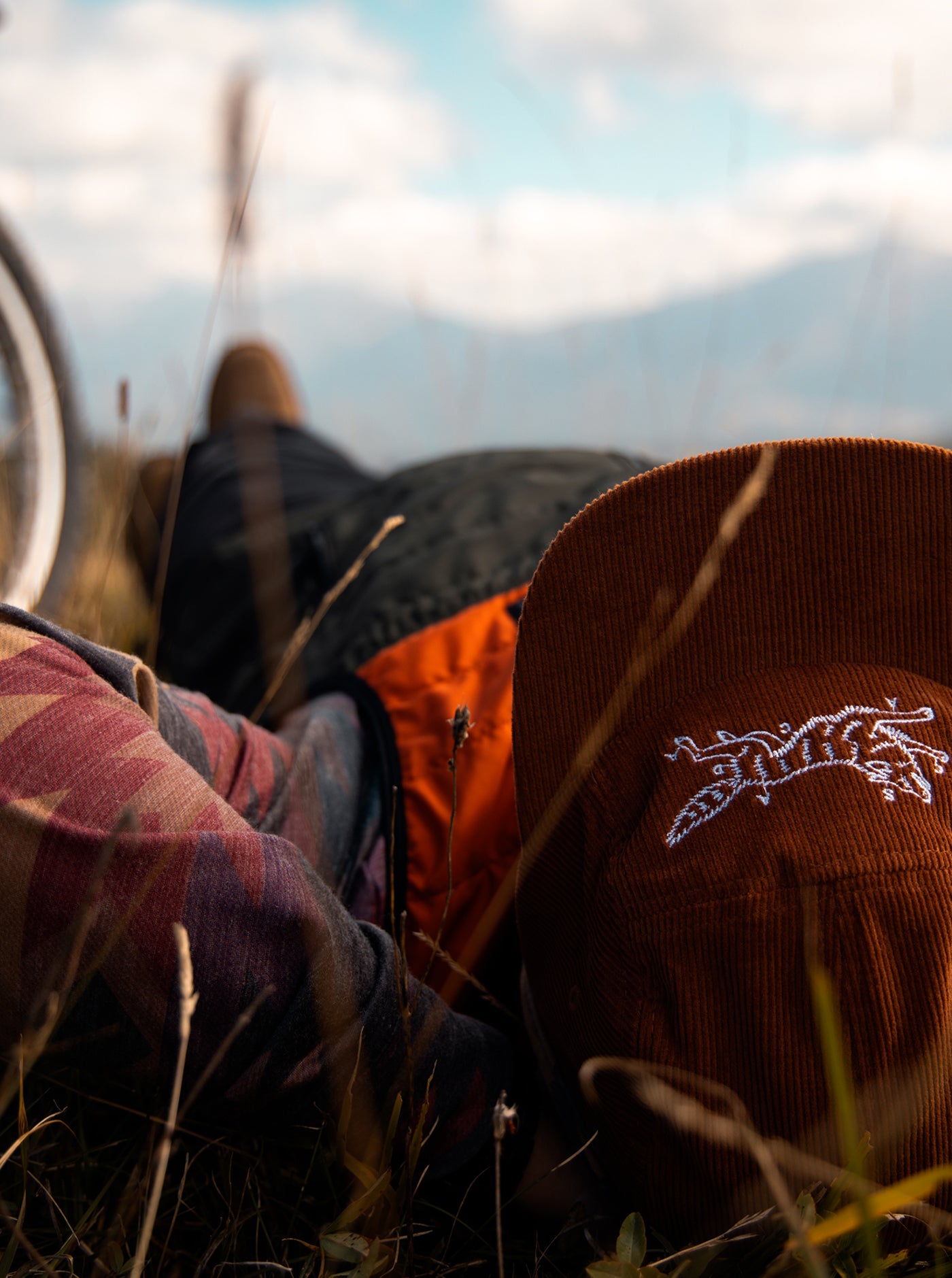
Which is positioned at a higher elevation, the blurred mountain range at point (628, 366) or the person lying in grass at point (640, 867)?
the blurred mountain range at point (628, 366)

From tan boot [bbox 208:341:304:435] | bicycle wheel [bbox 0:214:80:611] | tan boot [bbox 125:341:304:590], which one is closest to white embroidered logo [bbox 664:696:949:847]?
bicycle wheel [bbox 0:214:80:611]

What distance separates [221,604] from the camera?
171 centimetres

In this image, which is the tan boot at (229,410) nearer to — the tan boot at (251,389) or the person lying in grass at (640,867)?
the tan boot at (251,389)

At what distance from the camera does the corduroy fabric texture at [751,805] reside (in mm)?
582

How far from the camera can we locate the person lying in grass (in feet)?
1.93

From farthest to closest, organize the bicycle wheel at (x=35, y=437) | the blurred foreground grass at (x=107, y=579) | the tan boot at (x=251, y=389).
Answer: the tan boot at (x=251, y=389), the bicycle wheel at (x=35, y=437), the blurred foreground grass at (x=107, y=579)

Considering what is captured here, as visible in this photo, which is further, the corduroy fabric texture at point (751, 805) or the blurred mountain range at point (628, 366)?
the blurred mountain range at point (628, 366)

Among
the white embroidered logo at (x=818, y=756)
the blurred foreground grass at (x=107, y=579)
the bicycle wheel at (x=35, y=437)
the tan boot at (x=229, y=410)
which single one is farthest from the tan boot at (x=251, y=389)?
the white embroidered logo at (x=818, y=756)

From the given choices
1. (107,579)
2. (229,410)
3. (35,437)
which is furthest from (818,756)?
(229,410)

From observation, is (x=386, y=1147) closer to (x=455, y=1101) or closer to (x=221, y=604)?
(x=455, y=1101)

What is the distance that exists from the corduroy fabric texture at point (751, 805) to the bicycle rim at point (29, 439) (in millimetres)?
1213

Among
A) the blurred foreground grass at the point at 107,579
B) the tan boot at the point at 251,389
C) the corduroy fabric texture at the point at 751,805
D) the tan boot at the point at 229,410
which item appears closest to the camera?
the corduroy fabric texture at the point at 751,805

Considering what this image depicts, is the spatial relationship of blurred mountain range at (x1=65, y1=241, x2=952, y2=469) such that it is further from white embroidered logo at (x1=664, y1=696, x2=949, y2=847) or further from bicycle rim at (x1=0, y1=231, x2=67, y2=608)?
white embroidered logo at (x1=664, y1=696, x2=949, y2=847)

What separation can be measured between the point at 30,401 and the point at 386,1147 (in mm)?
1501
